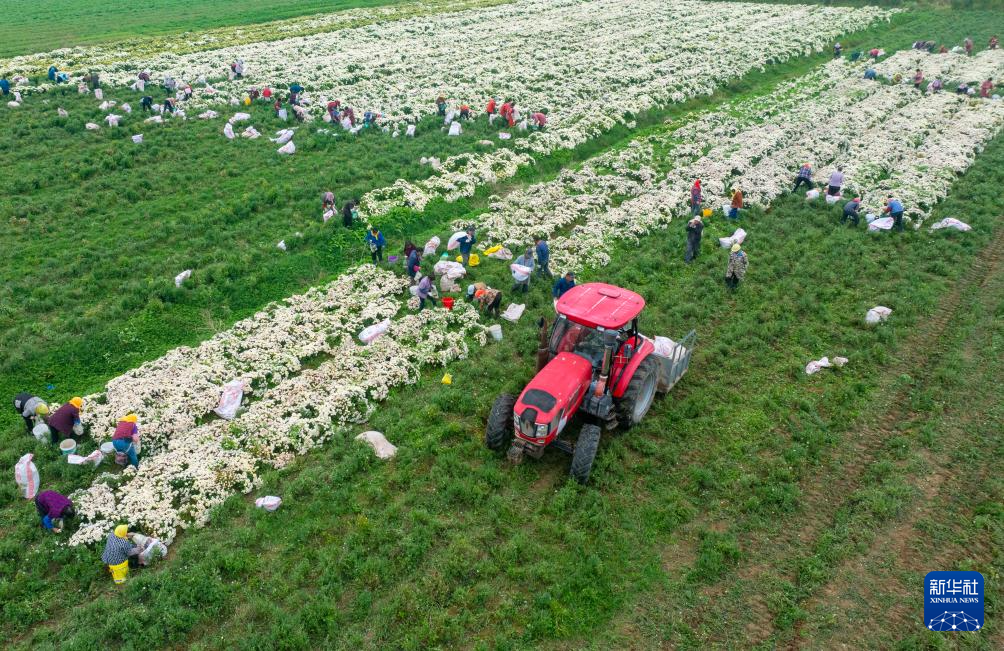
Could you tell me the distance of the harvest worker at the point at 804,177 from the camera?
24.5 metres

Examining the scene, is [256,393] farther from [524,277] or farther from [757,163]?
[757,163]

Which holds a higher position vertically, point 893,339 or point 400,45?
point 400,45

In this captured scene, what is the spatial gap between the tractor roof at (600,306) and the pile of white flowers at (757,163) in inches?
226

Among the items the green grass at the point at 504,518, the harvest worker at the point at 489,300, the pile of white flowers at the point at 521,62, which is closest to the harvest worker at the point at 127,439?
the green grass at the point at 504,518

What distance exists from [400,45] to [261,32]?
14.1 m

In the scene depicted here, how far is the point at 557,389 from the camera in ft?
39.9

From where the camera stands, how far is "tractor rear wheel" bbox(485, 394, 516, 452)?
1276cm

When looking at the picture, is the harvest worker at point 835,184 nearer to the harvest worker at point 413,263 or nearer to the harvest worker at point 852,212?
the harvest worker at point 852,212

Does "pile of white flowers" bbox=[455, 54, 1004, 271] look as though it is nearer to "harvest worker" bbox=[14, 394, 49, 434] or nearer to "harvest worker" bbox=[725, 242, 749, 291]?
"harvest worker" bbox=[725, 242, 749, 291]

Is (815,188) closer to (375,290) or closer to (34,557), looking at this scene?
(375,290)

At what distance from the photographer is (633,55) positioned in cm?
4316

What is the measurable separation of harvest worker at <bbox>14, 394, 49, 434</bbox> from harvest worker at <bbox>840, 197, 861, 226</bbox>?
81.1ft

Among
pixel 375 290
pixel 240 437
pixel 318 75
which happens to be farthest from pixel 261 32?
pixel 240 437

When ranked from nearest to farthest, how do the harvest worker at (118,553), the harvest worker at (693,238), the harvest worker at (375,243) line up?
the harvest worker at (118,553), the harvest worker at (693,238), the harvest worker at (375,243)
